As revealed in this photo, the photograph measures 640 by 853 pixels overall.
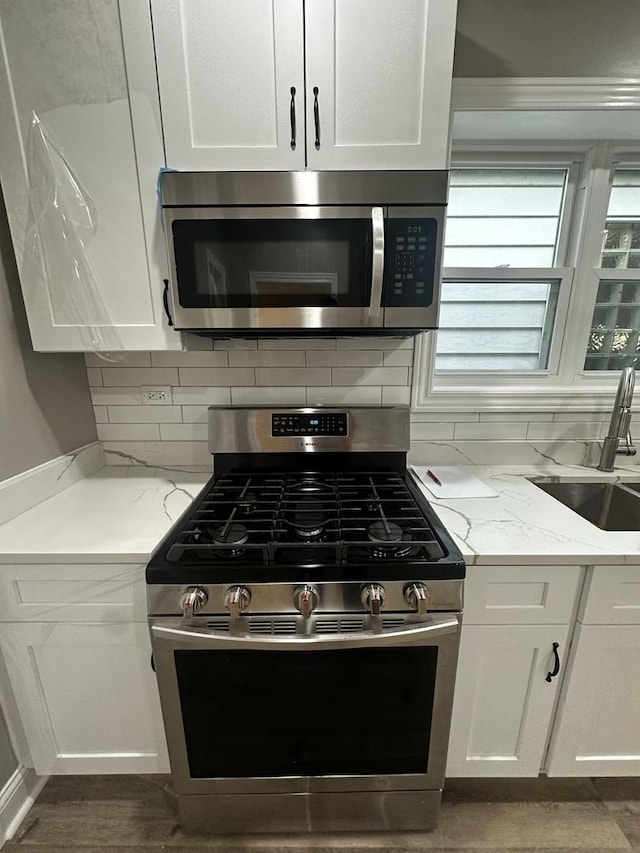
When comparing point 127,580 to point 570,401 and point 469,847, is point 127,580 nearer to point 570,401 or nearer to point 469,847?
point 469,847

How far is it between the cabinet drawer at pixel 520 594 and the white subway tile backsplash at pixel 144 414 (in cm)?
119

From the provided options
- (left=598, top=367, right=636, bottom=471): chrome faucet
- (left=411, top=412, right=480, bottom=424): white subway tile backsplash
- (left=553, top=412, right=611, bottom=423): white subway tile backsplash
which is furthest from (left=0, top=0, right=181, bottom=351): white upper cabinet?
(left=598, top=367, right=636, bottom=471): chrome faucet

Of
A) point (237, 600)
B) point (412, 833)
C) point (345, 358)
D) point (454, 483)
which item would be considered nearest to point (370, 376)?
point (345, 358)

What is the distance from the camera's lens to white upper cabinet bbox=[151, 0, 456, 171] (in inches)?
37.3

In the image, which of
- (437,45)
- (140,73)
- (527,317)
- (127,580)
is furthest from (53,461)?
(527,317)

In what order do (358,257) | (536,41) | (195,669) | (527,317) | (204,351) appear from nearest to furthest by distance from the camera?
(195,669) < (358,257) < (536,41) < (204,351) < (527,317)

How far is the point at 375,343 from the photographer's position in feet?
4.74

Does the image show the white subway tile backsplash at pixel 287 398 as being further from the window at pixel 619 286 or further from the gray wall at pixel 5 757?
the gray wall at pixel 5 757

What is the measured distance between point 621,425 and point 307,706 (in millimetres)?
1477

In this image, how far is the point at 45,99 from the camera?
3.30ft

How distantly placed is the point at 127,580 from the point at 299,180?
3.80 feet

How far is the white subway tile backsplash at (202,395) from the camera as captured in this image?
1481mm

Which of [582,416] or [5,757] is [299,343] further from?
[5,757]

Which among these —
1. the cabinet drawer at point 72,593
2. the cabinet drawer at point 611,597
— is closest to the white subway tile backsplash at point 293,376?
the cabinet drawer at point 72,593
